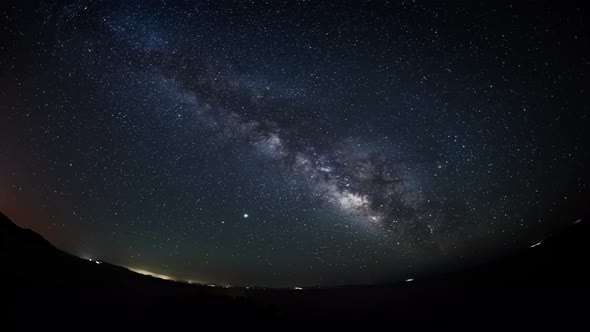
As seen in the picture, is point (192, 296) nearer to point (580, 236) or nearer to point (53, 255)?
point (53, 255)

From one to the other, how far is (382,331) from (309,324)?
11.2 ft

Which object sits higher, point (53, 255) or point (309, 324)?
point (53, 255)

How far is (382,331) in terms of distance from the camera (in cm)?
1355

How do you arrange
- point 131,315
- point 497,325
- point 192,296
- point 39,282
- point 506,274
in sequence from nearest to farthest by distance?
point 497,325 → point 131,315 → point 39,282 → point 192,296 → point 506,274

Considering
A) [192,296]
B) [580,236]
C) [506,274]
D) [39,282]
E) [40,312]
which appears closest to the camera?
[40,312]

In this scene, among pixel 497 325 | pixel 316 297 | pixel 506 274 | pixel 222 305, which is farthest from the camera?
pixel 506 274

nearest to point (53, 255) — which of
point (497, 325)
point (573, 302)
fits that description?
point (497, 325)

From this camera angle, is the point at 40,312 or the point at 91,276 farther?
the point at 91,276

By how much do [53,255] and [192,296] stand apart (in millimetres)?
10643

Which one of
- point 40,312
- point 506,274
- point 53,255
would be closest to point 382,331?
point 40,312

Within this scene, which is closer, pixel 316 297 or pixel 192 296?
pixel 192 296

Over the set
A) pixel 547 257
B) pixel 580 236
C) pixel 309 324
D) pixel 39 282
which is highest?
pixel 580 236

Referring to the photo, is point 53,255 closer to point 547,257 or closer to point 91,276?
point 91,276

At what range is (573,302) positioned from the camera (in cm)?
1405
